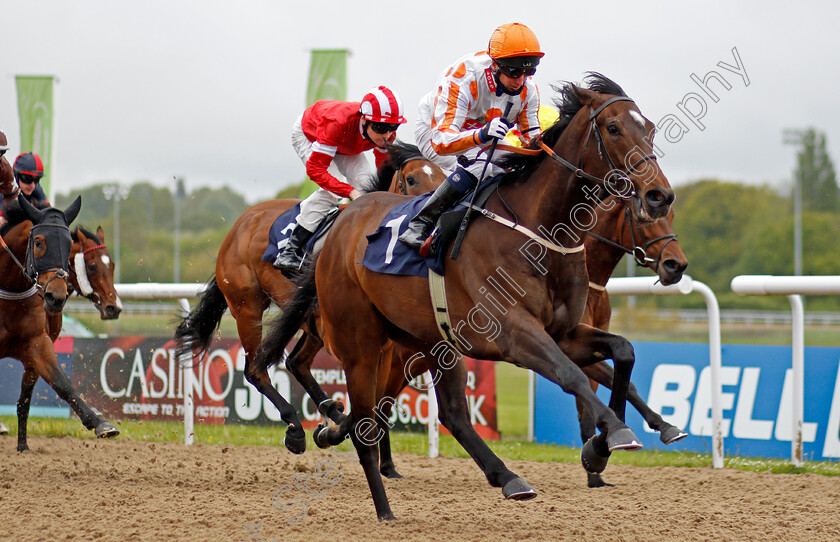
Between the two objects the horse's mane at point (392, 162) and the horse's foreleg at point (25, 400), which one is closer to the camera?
the horse's mane at point (392, 162)

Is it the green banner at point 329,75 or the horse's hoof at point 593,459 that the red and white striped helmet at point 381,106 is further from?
the green banner at point 329,75

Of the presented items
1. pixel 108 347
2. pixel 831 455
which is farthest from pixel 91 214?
pixel 831 455

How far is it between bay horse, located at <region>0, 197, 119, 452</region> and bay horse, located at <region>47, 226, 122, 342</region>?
80 centimetres

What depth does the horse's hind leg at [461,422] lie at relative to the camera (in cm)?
409

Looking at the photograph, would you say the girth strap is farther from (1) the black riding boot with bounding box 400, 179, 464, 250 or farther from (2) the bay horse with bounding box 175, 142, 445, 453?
(2) the bay horse with bounding box 175, 142, 445, 453

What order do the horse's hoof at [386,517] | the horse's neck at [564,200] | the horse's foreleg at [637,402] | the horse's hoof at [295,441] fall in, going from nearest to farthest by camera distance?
Result: the horse's neck at [564,200] → the horse's foreleg at [637,402] → the horse's hoof at [386,517] → the horse's hoof at [295,441]

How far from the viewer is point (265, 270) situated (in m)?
6.56

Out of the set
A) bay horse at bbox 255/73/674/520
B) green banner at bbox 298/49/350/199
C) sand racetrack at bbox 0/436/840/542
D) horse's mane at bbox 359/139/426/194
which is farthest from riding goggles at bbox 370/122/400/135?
green banner at bbox 298/49/350/199

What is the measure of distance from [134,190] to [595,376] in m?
37.6

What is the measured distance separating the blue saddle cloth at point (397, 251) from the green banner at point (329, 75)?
331 inches

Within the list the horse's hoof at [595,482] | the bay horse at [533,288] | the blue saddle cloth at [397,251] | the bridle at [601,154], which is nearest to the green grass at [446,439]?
the horse's hoof at [595,482]

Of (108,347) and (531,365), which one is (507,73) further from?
(108,347)

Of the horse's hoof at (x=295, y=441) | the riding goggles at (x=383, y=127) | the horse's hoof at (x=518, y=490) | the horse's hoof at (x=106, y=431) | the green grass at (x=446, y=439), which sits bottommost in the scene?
the green grass at (x=446, y=439)

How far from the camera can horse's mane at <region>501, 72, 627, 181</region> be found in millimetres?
3807
